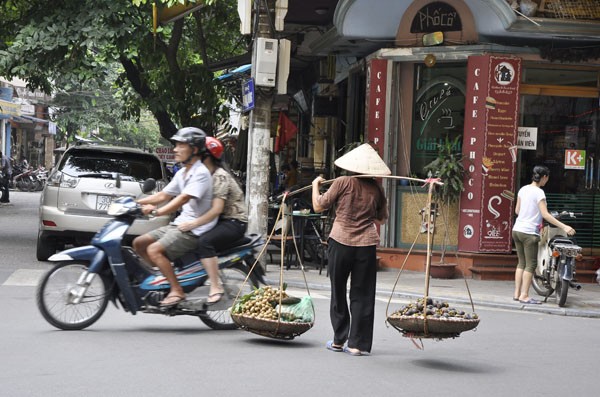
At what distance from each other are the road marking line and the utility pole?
341 cm

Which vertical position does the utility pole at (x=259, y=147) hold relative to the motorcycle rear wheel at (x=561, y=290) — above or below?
above

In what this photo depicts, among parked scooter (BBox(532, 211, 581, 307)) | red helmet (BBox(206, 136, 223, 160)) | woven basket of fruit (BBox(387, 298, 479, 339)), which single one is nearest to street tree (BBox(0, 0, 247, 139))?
parked scooter (BBox(532, 211, 581, 307))

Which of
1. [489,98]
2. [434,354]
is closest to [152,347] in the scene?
[434,354]

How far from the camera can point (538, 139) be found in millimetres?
16047

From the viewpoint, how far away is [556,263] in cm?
1271

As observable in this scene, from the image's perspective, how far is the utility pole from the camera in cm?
1457

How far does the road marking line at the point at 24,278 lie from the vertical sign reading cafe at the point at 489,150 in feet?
22.7

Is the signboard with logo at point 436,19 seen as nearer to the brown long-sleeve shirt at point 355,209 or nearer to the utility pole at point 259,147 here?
the utility pole at point 259,147

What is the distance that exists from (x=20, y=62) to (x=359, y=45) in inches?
241

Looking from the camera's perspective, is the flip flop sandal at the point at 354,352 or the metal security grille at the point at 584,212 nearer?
the flip flop sandal at the point at 354,352

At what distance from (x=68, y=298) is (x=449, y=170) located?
8.39 m

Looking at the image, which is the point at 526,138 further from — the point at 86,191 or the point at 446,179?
the point at 86,191

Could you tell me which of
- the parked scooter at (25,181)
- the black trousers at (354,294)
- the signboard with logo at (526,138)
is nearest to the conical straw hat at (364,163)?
the black trousers at (354,294)

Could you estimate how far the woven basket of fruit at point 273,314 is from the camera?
8023mm
